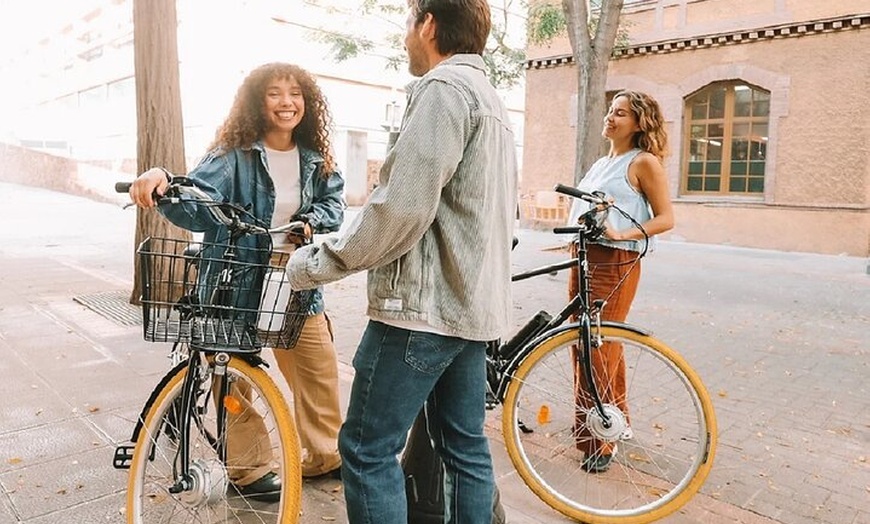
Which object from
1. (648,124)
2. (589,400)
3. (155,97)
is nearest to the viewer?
(589,400)

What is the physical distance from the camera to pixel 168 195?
216 centimetres

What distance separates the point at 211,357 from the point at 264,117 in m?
1.05

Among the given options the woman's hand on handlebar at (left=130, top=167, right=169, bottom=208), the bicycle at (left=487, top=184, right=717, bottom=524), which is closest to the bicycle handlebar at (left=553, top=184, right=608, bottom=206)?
→ the bicycle at (left=487, top=184, right=717, bottom=524)

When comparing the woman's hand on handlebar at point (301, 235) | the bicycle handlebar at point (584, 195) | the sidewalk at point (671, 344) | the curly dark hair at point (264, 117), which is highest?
the curly dark hair at point (264, 117)

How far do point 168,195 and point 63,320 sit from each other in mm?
4902

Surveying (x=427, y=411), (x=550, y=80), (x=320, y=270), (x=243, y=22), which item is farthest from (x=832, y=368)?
(x=243, y=22)

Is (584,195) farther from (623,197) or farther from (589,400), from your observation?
(589,400)

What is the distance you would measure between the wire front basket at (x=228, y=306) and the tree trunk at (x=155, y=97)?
453cm

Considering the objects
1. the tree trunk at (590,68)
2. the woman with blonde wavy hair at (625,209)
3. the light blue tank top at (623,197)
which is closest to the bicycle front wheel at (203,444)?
the woman with blonde wavy hair at (625,209)

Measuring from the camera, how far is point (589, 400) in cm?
316

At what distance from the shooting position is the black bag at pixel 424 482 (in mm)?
2572

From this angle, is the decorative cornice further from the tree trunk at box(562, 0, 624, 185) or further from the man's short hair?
the man's short hair

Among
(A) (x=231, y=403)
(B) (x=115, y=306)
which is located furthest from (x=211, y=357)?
(B) (x=115, y=306)

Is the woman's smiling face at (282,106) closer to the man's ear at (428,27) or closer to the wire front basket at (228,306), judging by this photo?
the wire front basket at (228,306)
